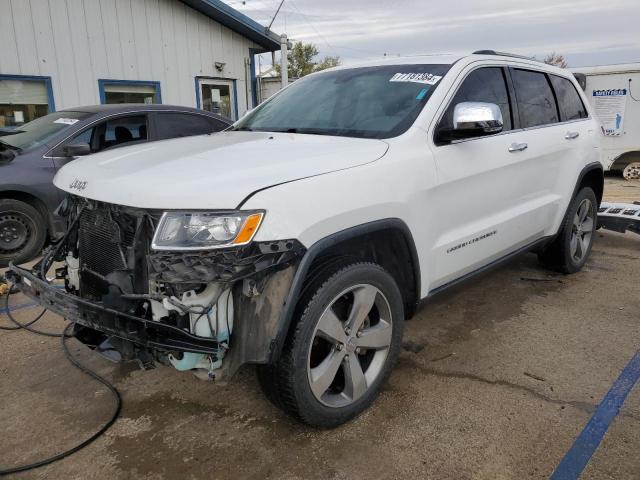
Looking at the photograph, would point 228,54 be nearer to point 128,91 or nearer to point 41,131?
point 128,91

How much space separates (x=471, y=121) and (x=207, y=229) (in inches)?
64.4

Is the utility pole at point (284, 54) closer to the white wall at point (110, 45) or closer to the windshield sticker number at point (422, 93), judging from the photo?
the white wall at point (110, 45)

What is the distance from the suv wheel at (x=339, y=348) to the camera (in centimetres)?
235

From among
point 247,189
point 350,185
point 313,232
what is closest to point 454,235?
point 350,185

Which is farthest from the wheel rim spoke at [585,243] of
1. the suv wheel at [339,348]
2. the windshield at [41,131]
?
the windshield at [41,131]

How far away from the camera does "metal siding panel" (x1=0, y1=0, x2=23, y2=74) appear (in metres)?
8.77

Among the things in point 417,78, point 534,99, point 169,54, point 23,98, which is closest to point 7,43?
point 23,98

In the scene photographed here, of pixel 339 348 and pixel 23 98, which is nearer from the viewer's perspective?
pixel 339 348

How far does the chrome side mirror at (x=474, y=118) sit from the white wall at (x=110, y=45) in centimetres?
878

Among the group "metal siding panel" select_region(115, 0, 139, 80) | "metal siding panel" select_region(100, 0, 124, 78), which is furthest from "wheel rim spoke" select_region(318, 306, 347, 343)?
"metal siding panel" select_region(115, 0, 139, 80)

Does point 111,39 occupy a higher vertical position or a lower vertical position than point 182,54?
higher

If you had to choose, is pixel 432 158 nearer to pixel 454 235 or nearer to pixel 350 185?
pixel 454 235

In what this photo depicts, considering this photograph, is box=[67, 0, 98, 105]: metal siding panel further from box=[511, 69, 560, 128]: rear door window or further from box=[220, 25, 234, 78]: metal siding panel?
box=[511, 69, 560, 128]: rear door window

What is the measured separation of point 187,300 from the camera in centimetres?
217
